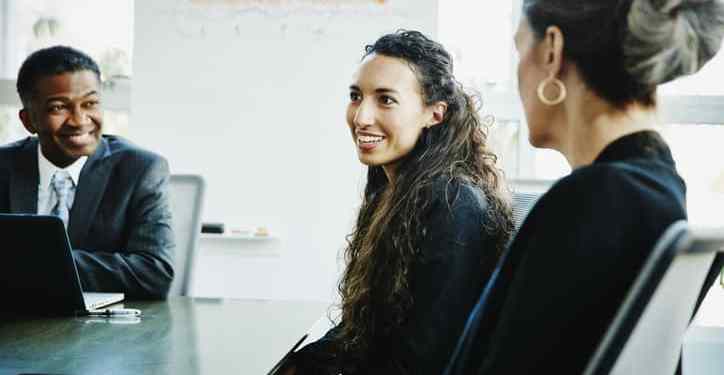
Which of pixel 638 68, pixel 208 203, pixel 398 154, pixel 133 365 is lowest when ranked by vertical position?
pixel 208 203

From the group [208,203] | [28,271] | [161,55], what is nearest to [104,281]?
[28,271]

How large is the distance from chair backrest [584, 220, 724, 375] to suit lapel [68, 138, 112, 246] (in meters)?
1.86

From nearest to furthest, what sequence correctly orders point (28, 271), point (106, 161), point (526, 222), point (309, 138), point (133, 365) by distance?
point (526, 222) < point (133, 365) < point (28, 271) < point (106, 161) < point (309, 138)

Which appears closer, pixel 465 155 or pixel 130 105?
pixel 465 155

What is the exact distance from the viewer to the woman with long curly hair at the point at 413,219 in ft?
4.71

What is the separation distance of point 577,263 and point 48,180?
2029 millimetres

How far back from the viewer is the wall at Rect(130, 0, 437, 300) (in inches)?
135

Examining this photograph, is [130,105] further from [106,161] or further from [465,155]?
[465,155]

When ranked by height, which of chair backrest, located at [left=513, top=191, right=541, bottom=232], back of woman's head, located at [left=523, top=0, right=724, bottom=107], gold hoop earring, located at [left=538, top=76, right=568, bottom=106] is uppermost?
back of woman's head, located at [left=523, top=0, right=724, bottom=107]

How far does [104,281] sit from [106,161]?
0.50 m

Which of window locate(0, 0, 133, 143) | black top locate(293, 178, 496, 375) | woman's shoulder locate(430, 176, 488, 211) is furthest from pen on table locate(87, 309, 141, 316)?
window locate(0, 0, 133, 143)

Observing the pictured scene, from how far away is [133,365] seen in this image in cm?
129

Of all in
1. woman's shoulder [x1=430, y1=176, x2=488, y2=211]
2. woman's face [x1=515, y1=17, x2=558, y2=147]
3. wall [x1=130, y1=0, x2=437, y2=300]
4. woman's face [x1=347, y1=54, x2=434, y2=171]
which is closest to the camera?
woman's face [x1=515, y1=17, x2=558, y2=147]

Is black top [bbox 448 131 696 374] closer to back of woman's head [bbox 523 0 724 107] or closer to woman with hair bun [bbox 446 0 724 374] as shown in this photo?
woman with hair bun [bbox 446 0 724 374]
